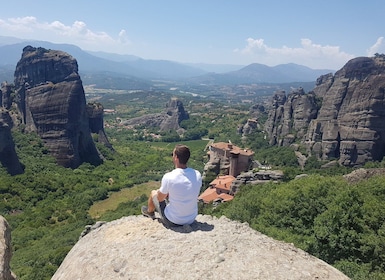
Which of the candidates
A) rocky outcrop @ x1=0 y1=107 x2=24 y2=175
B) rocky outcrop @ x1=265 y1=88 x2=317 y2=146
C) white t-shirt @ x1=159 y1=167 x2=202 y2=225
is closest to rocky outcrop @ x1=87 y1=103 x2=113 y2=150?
rocky outcrop @ x1=0 y1=107 x2=24 y2=175

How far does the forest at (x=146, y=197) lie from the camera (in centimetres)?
1492

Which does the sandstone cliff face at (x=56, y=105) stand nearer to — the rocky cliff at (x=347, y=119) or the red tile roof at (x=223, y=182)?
the red tile roof at (x=223, y=182)

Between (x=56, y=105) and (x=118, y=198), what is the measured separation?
21.2 m

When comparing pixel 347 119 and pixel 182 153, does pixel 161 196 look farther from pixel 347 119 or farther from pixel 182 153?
pixel 347 119

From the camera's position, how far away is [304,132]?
73.2 metres

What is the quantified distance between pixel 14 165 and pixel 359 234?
44.6 metres

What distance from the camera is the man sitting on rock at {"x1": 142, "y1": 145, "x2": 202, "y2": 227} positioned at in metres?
8.09

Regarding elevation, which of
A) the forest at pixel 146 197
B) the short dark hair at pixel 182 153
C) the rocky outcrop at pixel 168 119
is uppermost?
the short dark hair at pixel 182 153

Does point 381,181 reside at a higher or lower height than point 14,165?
higher

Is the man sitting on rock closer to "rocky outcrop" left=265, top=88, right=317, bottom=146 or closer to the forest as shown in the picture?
the forest

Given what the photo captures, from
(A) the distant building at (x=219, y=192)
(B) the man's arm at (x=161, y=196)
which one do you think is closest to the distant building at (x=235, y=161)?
(A) the distant building at (x=219, y=192)

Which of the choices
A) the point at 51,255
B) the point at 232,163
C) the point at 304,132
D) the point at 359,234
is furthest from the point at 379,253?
the point at 304,132

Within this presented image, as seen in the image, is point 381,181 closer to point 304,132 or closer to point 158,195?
point 158,195

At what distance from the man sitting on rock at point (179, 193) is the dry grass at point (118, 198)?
3379 cm
